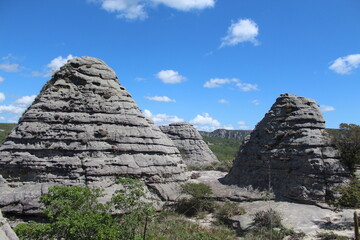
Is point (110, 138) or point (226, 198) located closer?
point (110, 138)

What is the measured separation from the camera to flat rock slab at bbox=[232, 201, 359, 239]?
12.7 metres

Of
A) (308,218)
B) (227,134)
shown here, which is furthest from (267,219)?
(227,134)

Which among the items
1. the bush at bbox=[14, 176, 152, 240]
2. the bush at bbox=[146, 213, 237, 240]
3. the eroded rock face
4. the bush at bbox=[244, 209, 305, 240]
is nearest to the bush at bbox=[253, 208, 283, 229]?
the bush at bbox=[244, 209, 305, 240]

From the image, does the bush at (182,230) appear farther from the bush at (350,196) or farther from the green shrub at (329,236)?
the bush at (350,196)

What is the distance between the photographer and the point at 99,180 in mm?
14734

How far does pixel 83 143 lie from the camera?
15.4 meters

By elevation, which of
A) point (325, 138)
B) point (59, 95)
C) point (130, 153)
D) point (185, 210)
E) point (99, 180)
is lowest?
point (185, 210)

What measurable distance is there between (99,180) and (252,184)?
8503 millimetres

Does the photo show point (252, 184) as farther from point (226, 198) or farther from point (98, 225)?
point (98, 225)

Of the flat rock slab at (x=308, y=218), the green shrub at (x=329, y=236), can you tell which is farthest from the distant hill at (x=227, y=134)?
the green shrub at (x=329, y=236)

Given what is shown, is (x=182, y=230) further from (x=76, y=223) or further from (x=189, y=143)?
(x=189, y=143)

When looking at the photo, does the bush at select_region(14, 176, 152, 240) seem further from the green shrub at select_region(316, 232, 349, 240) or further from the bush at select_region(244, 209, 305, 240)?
the green shrub at select_region(316, 232, 349, 240)

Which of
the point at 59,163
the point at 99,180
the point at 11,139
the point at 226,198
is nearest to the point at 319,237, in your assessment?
the point at 226,198

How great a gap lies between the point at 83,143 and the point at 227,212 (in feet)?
25.4
